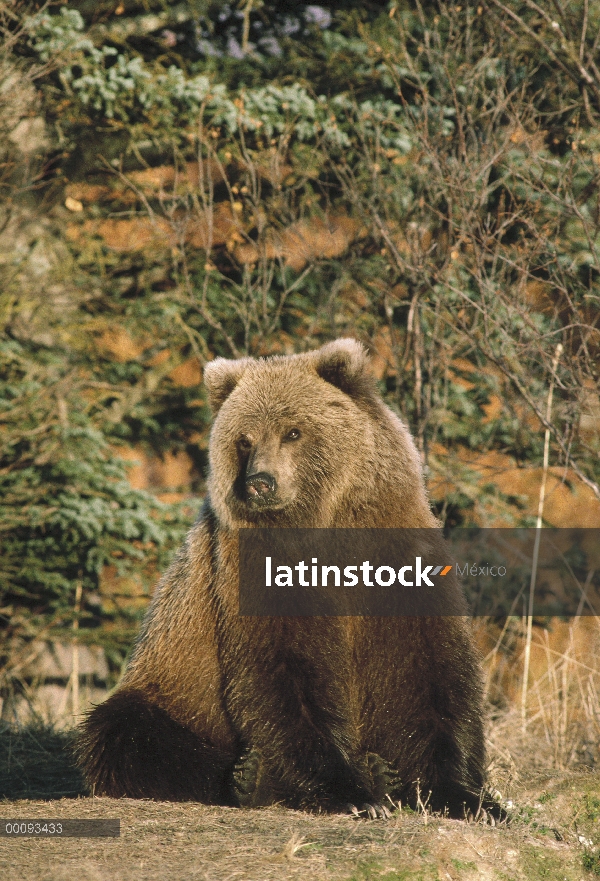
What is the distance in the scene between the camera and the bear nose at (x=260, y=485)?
11.6ft

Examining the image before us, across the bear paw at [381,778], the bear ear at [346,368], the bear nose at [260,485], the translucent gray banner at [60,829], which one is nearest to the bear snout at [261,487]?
the bear nose at [260,485]

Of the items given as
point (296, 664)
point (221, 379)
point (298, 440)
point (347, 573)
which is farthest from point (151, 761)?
point (221, 379)

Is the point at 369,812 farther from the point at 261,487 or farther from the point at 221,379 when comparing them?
the point at 221,379

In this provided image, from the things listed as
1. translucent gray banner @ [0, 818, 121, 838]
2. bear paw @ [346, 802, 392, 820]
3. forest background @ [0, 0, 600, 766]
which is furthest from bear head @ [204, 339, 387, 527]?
forest background @ [0, 0, 600, 766]

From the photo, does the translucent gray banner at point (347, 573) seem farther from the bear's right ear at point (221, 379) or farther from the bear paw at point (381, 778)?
the bear's right ear at point (221, 379)

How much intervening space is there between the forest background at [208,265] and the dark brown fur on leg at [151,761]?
9.71 feet

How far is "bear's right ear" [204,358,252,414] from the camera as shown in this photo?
4039 mm

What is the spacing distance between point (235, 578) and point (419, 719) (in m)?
0.87

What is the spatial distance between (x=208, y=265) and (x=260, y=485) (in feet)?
11.5

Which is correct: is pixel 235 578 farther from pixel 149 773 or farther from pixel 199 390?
pixel 199 390

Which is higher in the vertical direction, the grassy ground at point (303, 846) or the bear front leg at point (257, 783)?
the bear front leg at point (257, 783)

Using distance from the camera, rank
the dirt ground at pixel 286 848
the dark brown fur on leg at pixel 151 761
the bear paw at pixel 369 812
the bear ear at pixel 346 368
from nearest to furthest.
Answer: the dirt ground at pixel 286 848
the bear paw at pixel 369 812
the dark brown fur on leg at pixel 151 761
the bear ear at pixel 346 368

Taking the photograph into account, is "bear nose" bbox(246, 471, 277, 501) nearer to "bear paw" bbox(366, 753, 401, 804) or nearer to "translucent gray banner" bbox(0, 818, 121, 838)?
"bear paw" bbox(366, 753, 401, 804)

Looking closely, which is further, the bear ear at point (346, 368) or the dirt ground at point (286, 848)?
the bear ear at point (346, 368)
